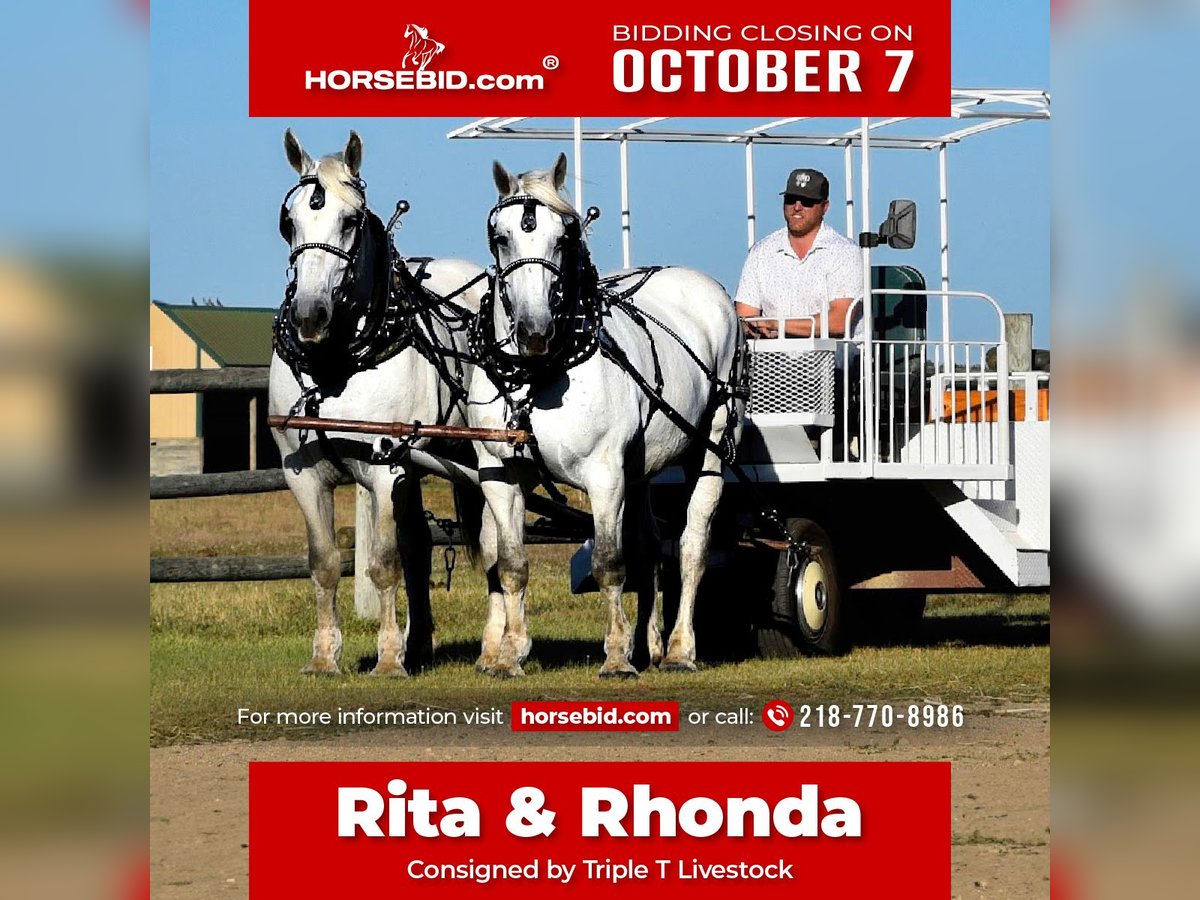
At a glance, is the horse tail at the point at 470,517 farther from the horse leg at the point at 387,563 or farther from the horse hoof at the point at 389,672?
the horse hoof at the point at 389,672

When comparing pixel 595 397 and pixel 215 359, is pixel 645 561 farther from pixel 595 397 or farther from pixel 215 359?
pixel 215 359

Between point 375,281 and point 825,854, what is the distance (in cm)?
485

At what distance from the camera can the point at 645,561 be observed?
8.97 metres

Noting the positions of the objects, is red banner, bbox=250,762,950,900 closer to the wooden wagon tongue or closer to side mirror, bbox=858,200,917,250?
the wooden wagon tongue

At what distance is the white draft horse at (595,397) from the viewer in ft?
23.4

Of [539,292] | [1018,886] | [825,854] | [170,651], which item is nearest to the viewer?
[825,854]

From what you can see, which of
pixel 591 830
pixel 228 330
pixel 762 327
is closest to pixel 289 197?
pixel 762 327

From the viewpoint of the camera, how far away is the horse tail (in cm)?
910

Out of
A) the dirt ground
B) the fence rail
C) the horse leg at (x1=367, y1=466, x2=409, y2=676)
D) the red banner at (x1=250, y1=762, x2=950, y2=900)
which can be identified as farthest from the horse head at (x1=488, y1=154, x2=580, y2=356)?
the fence rail

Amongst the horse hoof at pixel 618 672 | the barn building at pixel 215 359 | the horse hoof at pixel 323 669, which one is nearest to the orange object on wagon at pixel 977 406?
the horse hoof at pixel 618 672

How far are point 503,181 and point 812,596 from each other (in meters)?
3.29

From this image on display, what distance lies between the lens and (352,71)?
5207 millimetres
